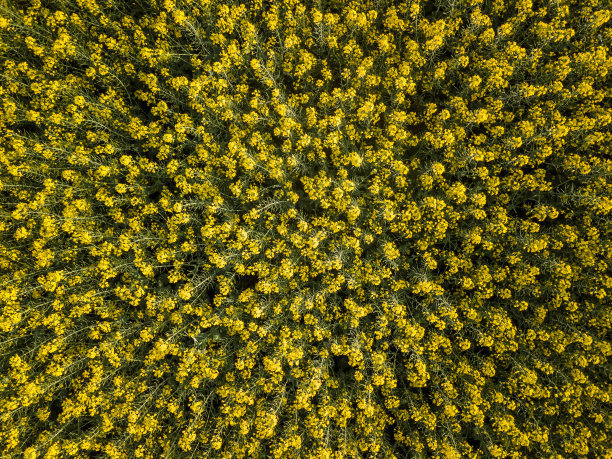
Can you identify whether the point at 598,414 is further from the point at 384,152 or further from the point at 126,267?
the point at 126,267

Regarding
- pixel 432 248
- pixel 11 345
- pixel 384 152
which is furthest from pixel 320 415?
pixel 11 345

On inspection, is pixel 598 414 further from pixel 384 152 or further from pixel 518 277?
pixel 384 152

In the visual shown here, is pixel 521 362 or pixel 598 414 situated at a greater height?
pixel 521 362

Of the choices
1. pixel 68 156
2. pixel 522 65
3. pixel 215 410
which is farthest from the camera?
pixel 215 410

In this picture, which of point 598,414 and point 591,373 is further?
point 591,373

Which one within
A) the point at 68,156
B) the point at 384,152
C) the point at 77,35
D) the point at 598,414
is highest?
the point at 77,35

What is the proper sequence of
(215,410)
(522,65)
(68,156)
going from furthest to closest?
(215,410) → (522,65) → (68,156)

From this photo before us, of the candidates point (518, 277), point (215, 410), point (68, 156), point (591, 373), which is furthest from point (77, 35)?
point (591, 373)
